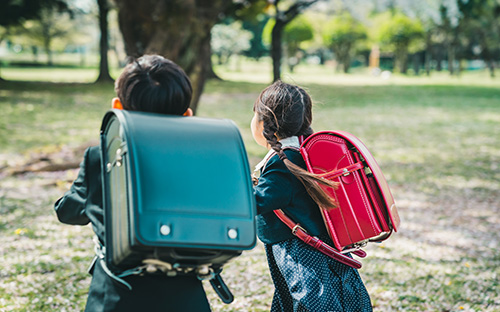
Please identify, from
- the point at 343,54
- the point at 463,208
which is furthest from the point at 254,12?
the point at 343,54

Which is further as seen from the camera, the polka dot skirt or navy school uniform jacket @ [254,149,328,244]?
the polka dot skirt

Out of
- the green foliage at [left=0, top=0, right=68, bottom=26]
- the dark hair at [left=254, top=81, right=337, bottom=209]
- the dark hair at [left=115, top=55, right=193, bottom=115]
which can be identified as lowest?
the dark hair at [left=254, top=81, right=337, bottom=209]

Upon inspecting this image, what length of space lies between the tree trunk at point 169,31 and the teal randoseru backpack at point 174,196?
24.0 feet

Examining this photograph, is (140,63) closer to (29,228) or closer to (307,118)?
(307,118)

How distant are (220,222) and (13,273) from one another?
347 centimetres

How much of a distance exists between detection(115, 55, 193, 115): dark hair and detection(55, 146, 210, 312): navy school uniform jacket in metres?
0.24

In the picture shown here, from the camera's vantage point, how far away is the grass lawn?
4.30m

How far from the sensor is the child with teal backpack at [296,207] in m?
2.43

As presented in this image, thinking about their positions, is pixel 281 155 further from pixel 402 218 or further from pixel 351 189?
pixel 402 218

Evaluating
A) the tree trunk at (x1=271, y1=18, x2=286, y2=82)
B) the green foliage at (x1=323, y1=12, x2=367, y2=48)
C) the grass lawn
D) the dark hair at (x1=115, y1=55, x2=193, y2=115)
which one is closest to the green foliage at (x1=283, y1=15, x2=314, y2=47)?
the green foliage at (x1=323, y1=12, x2=367, y2=48)

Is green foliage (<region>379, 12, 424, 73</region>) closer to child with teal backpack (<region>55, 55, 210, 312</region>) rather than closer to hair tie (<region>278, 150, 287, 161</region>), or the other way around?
hair tie (<region>278, 150, 287, 161</region>)

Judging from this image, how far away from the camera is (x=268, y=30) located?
139ft

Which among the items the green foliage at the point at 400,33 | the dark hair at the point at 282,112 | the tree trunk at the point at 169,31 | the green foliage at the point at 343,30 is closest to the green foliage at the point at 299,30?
the green foliage at the point at 343,30

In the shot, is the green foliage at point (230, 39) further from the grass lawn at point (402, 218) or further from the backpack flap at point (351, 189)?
the backpack flap at point (351, 189)
